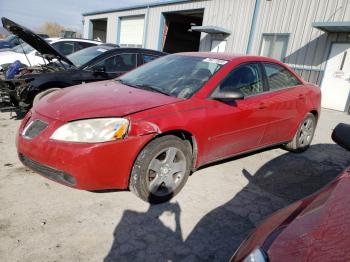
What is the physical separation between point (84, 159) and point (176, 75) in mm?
1650

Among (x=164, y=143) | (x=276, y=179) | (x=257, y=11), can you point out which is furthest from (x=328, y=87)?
(x=164, y=143)

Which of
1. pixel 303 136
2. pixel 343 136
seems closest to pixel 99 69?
pixel 303 136

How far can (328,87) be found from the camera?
11891 mm

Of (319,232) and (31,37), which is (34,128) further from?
(31,37)

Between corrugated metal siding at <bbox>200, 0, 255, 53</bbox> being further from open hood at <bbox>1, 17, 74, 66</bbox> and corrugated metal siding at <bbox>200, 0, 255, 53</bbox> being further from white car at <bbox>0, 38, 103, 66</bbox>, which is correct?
open hood at <bbox>1, 17, 74, 66</bbox>

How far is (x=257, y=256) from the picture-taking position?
131 cm

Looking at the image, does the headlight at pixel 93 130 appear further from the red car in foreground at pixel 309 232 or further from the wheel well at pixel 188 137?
the red car in foreground at pixel 309 232

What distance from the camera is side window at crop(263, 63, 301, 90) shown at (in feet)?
14.4

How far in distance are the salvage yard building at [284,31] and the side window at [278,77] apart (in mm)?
7320

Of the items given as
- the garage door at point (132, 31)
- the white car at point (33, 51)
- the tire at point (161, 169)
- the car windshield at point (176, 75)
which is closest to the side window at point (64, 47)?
the white car at point (33, 51)

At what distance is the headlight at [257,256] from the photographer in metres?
1.28

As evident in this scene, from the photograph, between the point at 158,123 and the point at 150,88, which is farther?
the point at 150,88

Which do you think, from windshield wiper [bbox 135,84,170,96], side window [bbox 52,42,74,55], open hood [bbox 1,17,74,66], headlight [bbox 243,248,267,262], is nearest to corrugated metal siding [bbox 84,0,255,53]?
side window [bbox 52,42,74,55]

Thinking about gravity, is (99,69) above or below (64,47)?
below
